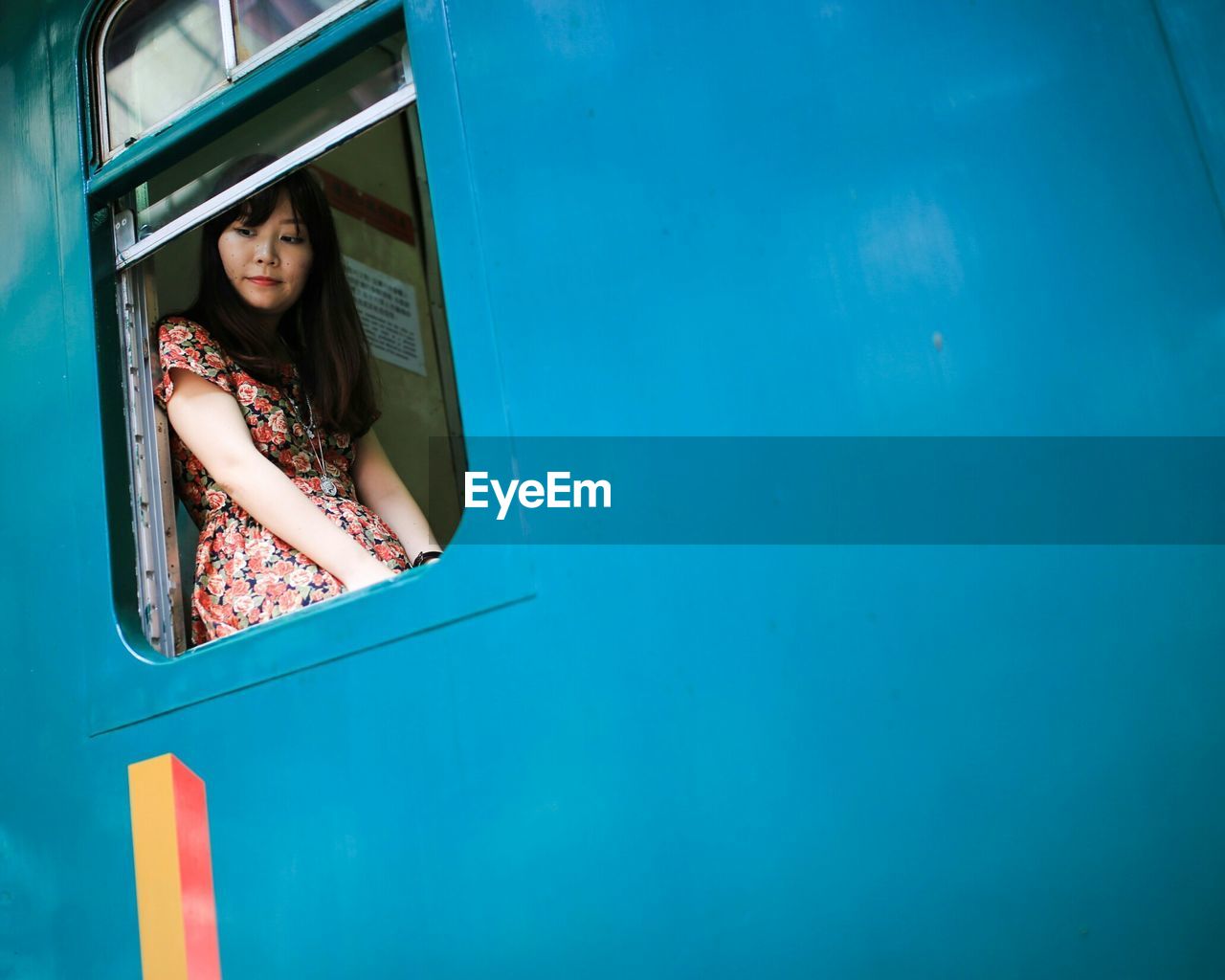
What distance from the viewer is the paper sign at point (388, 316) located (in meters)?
3.68

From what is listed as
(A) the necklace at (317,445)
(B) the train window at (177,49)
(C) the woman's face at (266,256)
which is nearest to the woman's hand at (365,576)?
(A) the necklace at (317,445)

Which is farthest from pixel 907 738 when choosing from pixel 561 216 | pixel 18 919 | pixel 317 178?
pixel 317 178

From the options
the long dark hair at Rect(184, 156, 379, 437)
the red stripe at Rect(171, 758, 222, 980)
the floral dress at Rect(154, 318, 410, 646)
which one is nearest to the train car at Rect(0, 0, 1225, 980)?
the red stripe at Rect(171, 758, 222, 980)

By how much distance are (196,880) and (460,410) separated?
2.78 feet

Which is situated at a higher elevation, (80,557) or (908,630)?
(80,557)

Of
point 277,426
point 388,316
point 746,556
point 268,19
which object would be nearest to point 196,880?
point 277,426

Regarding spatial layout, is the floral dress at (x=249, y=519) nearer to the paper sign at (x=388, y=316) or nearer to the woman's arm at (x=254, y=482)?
the woman's arm at (x=254, y=482)

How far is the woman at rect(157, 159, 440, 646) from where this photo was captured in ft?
7.00

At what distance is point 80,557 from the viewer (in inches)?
87.4

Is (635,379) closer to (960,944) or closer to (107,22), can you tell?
(960,944)

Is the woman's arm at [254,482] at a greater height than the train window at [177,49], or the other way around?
the train window at [177,49]

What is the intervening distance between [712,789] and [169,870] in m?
0.95

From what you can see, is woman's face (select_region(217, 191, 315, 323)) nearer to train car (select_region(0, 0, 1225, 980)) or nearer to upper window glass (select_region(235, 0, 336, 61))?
train car (select_region(0, 0, 1225, 980))

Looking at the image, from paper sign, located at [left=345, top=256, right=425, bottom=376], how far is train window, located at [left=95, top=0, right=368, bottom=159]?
1320mm
